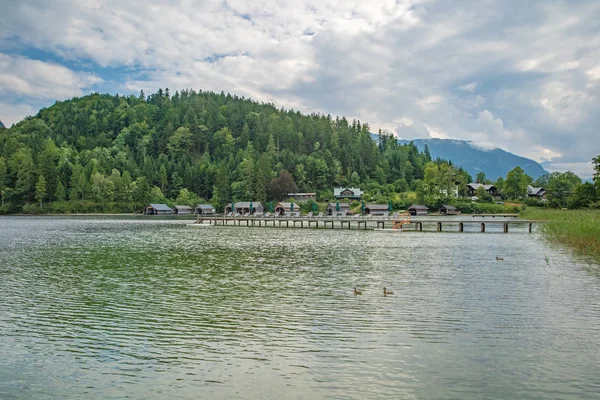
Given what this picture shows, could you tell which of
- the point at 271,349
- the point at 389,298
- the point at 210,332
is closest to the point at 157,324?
the point at 210,332

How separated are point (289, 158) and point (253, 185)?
81.1 feet

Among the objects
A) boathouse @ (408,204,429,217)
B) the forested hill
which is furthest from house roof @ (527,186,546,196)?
boathouse @ (408,204,429,217)

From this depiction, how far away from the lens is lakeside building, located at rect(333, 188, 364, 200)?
147 metres

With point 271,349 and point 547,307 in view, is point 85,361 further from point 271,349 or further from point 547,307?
point 547,307

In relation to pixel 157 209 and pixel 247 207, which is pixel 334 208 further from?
pixel 157 209

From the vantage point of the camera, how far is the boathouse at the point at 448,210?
12481cm

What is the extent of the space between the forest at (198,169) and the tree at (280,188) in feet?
0.98

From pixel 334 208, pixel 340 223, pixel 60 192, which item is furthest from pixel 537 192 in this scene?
pixel 60 192

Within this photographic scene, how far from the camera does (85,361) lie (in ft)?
41.2

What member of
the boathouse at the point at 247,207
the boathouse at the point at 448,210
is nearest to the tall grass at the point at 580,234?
the boathouse at the point at 448,210

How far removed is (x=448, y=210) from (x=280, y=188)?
48262 millimetres

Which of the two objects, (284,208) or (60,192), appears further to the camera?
(60,192)

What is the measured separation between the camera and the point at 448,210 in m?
125

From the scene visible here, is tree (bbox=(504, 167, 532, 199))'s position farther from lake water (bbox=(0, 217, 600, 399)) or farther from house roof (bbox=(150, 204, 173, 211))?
lake water (bbox=(0, 217, 600, 399))
